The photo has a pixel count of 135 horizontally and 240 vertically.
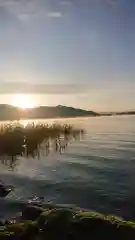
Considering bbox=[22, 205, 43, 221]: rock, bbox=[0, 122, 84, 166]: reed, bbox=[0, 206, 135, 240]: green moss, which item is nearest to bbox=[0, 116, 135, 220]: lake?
bbox=[22, 205, 43, 221]: rock

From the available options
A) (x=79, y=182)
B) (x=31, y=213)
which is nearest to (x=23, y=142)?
(x=79, y=182)

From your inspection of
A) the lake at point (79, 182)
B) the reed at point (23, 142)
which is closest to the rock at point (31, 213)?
the lake at point (79, 182)

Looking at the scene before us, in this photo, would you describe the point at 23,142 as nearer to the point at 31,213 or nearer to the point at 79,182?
the point at 79,182

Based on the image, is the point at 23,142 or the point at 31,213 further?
the point at 23,142

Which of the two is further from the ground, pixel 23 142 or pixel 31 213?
pixel 23 142

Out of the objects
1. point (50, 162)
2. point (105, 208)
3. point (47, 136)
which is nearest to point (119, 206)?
point (105, 208)

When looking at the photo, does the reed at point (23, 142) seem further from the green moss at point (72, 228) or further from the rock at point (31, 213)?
the green moss at point (72, 228)

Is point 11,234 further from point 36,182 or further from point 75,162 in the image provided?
point 75,162

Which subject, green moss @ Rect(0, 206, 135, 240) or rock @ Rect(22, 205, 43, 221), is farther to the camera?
rock @ Rect(22, 205, 43, 221)

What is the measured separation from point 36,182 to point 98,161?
430 inches

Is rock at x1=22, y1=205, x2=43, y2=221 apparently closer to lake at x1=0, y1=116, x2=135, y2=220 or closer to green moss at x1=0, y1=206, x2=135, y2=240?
lake at x1=0, y1=116, x2=135, y2=220

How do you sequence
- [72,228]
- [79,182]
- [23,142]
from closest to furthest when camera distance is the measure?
[72,228]
[79,182]
[23,142]

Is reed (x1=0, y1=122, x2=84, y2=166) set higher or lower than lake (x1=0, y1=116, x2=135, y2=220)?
higher

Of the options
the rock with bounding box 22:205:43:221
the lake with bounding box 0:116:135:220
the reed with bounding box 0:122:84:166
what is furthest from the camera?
the reed with bounding box 0:122:84:166
